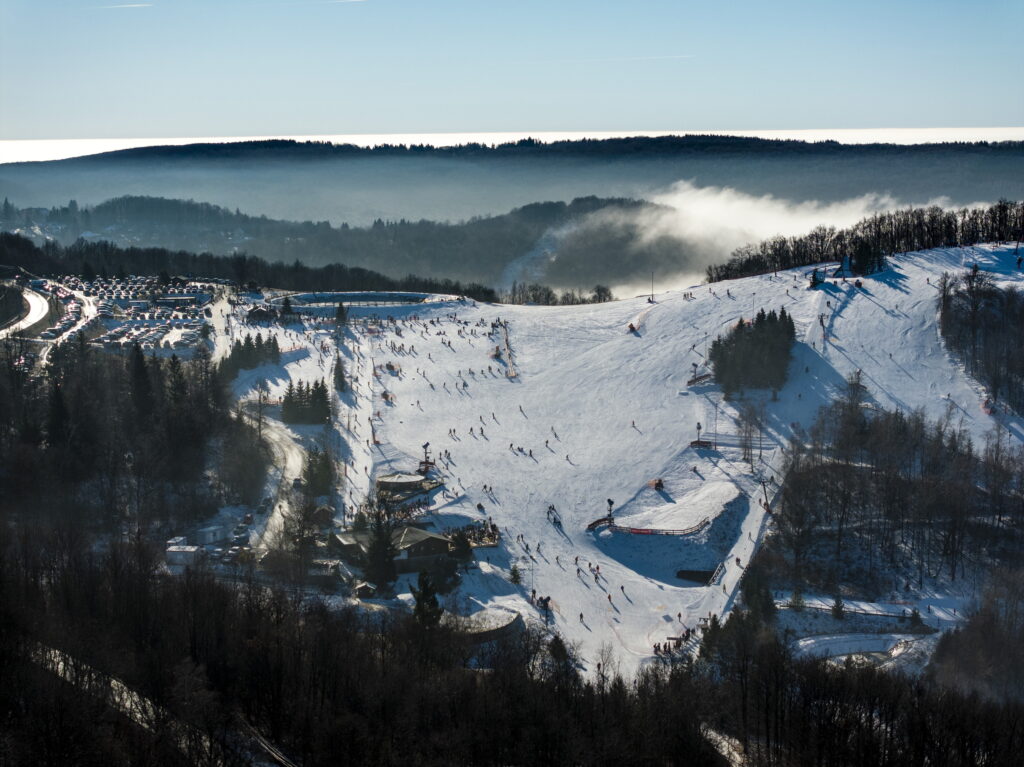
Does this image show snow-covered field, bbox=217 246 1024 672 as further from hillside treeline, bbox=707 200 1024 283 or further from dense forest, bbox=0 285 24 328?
dense forest, bbox=0 285 24 328

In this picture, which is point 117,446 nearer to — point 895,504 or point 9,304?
point 895,504

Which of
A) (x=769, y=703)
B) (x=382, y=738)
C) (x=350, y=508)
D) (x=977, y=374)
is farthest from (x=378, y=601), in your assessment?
(x=977, y=374)

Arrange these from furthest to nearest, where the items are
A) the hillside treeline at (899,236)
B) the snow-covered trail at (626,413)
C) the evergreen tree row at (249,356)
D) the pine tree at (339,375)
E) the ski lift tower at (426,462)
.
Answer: the hillside treeline at (899,236)
the evergreen tree row at (249,356)
the pine tree at (339,375)
the ski lift tower at (426,462)
the snow-covered trail at (626,413)

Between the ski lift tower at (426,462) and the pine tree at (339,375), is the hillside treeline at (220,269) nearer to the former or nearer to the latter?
the pine tree at (339,375)

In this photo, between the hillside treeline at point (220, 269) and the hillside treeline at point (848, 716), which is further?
the hillside treeline at point (220, 269)

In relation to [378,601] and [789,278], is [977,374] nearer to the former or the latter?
[789,278]

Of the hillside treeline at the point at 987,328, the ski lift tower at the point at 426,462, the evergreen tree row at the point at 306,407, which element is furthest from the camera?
the hillside treeline at the point at 987,328

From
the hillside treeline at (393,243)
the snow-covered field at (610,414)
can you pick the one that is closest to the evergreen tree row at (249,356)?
the snow-covered field at (610,414)

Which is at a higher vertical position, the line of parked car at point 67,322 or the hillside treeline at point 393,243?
the hillside treeline at point 393,243
